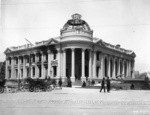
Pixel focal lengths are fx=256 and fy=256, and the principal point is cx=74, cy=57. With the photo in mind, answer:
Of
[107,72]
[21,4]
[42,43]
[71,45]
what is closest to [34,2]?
[21,4]

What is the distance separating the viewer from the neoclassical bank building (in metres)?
43.7

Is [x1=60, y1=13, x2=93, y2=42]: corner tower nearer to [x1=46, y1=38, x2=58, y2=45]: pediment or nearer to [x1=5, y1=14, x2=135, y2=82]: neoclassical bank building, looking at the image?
[x1=5, y1=14, x2=135, y2=82]: neoclassical bank building

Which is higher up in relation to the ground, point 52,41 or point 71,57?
point 52,41

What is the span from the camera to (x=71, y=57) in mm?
45406

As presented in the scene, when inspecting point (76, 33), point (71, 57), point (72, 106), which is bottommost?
point (72, 106)

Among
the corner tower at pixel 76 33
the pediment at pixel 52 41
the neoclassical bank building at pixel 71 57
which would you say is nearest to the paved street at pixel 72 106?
the neoclassical bank building at pixel 71 57

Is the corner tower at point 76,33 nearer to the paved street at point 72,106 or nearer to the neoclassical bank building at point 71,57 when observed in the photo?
the neoclassical bank building at point 71,57

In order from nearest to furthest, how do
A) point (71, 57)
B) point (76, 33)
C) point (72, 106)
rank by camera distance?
point (72, 106) < point (76, 33) < point (71, 57)

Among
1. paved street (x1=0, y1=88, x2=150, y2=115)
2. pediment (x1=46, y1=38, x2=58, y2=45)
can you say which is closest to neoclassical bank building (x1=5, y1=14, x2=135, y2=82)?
pediment (x1=46, y1=38, x2=58, y2=45)

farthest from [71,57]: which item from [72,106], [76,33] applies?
[72,106]

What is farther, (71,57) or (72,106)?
(71,57)

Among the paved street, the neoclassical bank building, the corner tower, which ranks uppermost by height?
the corner tower

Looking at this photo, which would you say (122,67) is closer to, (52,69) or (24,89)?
(52,69)

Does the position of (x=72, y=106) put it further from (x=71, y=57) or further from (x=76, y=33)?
(x=71, y=57)
